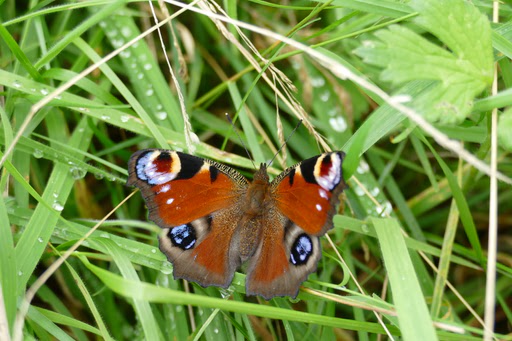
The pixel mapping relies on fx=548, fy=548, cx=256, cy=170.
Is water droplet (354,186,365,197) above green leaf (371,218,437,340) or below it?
above

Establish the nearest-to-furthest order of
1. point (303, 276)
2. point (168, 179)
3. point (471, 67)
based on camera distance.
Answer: point (471, 67) < point (303, 276) < point (168, 179)

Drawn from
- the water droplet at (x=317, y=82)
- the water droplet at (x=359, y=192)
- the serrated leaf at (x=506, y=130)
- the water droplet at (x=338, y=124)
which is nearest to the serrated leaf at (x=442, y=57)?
the serrated leaf at (x=506, y=130)

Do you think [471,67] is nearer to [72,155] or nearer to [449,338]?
[449,338]

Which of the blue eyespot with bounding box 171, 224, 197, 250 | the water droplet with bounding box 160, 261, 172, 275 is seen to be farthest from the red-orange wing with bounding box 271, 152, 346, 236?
the water droplet with bounding box 160, 261, 172, 275

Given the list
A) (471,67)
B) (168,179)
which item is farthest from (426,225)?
(168,179)

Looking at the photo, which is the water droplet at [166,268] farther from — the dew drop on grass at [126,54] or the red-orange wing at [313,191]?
the dew drop on grass at [126,54]

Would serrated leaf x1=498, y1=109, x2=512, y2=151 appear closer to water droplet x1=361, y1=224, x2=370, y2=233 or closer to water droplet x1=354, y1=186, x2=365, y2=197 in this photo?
water droplet x1=361, y1=224, x2=370, y2=233

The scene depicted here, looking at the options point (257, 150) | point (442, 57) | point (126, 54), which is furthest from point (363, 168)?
point (126, 54)
